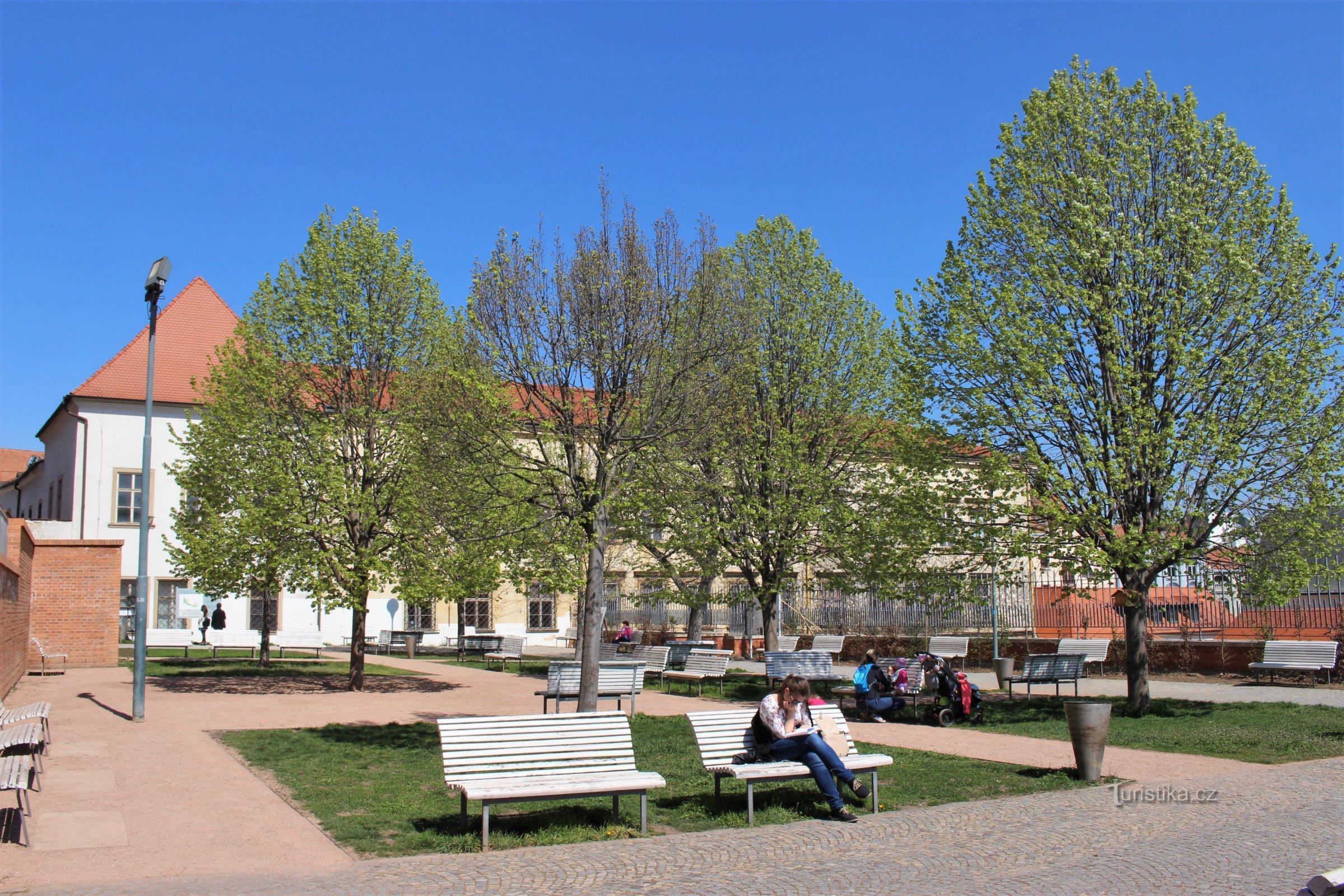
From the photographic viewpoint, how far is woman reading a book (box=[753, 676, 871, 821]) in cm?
915

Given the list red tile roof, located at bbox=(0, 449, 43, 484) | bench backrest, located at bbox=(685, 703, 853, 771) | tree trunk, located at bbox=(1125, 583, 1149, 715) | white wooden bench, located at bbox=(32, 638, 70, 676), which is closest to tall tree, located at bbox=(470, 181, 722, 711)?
bench backrest, located at bbox=(685, 703, 853, 771)

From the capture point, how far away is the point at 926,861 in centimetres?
756

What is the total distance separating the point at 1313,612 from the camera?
23.7 meters

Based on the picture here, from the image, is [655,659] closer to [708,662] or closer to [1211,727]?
[708,662]

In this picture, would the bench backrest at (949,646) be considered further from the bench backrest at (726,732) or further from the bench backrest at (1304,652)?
the bench backrest at (726,732)

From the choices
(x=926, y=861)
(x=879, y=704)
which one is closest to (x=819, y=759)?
(x=926, y=861)

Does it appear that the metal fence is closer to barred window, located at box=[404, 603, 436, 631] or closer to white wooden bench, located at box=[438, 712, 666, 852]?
white wooden bench, located at box=[438, 712, 666, 852]

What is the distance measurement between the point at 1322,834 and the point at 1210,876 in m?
1.81

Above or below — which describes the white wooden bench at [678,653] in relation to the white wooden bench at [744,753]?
below

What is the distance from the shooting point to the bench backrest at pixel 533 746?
28.3ft

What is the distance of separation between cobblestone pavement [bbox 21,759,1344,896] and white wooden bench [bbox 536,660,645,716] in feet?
26.7

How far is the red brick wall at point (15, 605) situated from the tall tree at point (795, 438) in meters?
11.2

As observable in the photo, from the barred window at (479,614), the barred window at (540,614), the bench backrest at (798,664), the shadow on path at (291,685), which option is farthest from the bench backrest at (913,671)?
the barred window at (540,614)

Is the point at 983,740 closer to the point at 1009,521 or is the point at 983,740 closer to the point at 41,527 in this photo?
the point at 1009,521
